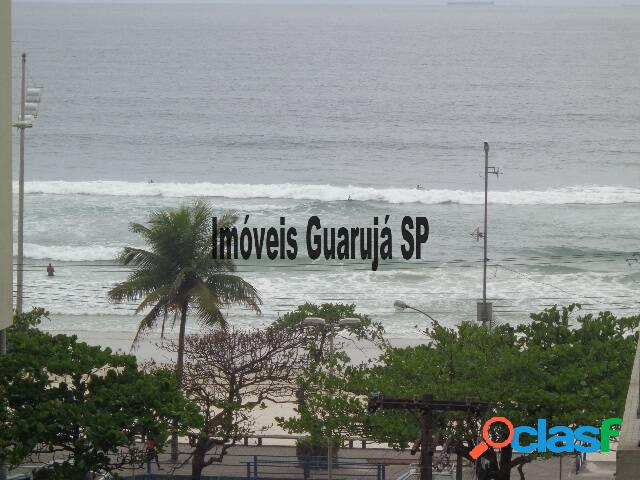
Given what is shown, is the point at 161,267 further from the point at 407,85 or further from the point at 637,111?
the point at 407,85

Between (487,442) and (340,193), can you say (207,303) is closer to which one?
(487,442)

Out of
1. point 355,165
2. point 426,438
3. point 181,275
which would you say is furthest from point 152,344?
point 355,165

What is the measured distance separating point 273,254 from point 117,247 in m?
7.70

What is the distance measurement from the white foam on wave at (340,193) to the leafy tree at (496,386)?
51.2 m

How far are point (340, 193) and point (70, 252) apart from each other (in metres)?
21.0

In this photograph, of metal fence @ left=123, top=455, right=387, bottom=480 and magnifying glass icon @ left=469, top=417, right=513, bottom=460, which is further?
metal fence @ left=123, top=455, right=387, bottom=480

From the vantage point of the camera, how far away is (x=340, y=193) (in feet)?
249

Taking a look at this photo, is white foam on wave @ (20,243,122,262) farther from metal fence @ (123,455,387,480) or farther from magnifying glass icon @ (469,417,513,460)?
magnifying glass icon @ (469,417,513,460)

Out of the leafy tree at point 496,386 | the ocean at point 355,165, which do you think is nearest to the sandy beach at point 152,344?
the ocean at point 355,165

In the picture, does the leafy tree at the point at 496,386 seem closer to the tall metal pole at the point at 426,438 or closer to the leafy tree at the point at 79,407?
the leafy tree at the point at 79,407

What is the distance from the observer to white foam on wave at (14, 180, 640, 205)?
75312 millimetres

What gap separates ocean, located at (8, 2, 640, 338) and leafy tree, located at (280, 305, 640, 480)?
16.3 metres

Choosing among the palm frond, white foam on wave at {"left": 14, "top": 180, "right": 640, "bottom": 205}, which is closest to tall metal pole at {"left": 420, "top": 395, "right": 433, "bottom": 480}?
the palm frond

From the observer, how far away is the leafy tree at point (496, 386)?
20922 mm
